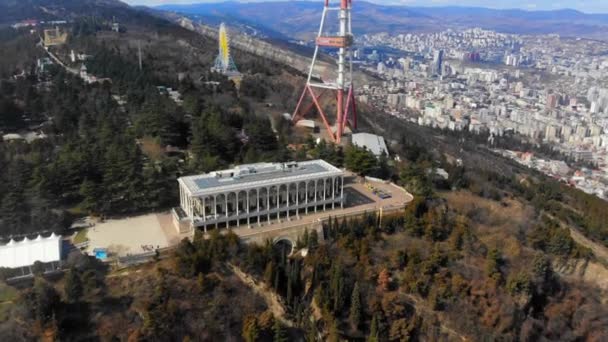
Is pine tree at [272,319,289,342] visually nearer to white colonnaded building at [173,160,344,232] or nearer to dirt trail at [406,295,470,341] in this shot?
dirt trail at [406,295,470,341]

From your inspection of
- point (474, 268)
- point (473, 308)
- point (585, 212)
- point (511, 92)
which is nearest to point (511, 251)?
point (474, 268)

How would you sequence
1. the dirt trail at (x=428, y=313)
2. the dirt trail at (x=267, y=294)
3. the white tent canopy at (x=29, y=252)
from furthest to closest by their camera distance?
1. the dirt trail at (x=428, y=313)
2. the dirt trail at (x=267, y=294)
3. the white tent canopy at (x=29, y=252)

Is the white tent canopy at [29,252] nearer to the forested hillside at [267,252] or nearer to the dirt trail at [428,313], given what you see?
the forested hillside at [267,252]

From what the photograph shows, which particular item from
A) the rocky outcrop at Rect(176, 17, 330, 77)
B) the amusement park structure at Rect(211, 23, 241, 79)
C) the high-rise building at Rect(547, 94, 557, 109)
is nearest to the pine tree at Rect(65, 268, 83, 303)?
the amusement park structure at Rect(211, 23, 241, 79)

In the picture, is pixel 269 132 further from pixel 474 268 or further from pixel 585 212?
pixel 585 212

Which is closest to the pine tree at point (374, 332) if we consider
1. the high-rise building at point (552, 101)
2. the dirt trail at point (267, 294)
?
the dirt trail at point (267, 294)

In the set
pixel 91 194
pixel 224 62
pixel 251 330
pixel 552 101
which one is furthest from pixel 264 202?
pixel 552 101

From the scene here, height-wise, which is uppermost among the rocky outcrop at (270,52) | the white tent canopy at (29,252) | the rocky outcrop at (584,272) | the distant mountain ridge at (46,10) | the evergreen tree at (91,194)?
the distant mountain ridge at (46,10)

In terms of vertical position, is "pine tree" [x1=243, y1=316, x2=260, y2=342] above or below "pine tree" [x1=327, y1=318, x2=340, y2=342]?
above
